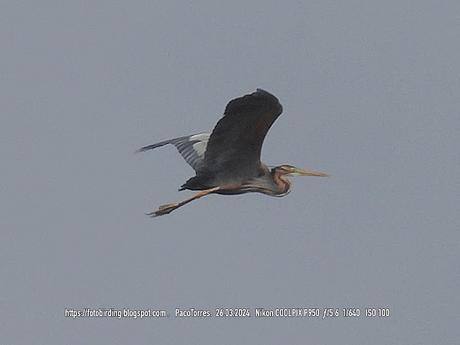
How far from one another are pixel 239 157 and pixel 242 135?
61cm

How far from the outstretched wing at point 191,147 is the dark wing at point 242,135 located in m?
0.85

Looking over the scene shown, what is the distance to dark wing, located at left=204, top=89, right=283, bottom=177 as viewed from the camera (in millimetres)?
17734

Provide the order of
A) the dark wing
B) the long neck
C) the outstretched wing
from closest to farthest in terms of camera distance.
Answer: the dark wing → the long neck → the outstretched wing

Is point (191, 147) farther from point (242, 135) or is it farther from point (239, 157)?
point (242, 135)

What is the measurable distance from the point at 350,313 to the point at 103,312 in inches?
144

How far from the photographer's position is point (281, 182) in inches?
787

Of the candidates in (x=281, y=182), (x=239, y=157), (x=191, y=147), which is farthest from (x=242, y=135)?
(x=191, y=147)

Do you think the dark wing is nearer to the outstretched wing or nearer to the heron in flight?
the heron in flight

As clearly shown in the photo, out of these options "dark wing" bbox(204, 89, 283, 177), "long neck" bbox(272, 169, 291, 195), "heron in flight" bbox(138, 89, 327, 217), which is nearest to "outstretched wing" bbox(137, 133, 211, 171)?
"heron in flight" bbox(138, 89, 327, 217)

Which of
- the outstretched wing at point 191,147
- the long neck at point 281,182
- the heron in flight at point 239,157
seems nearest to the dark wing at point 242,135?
the heron in flight at point 239,157

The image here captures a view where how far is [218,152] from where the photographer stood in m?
19.1

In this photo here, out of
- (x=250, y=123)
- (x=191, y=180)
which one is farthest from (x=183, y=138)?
(x=250, y=123)

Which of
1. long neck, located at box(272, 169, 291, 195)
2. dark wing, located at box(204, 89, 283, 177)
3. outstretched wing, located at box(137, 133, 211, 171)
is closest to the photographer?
dark wing, located at box(204, 89, 283, 177)

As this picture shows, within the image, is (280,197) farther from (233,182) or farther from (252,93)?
(252,93)
